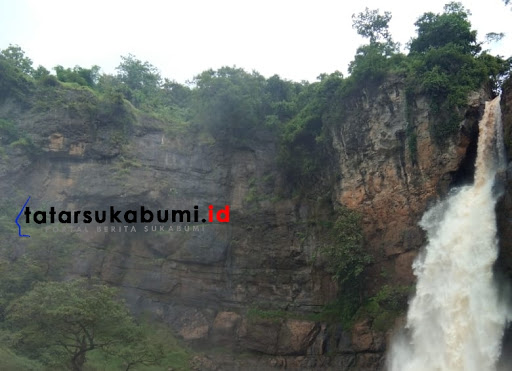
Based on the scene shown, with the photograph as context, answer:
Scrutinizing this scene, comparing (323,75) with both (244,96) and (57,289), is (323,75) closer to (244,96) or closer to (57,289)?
(244,96)

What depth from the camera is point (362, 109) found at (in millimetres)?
21672

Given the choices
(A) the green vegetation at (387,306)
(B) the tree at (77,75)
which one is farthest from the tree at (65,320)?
(B) the tree at (77,75)

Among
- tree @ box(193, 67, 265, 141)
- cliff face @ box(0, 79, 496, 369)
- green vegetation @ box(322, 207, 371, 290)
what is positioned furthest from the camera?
tree @ box(193, 67, 265, 141)

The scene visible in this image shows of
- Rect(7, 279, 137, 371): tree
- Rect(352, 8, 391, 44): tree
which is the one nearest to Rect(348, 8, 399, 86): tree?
Rect(352, 8, 391, 44): tree

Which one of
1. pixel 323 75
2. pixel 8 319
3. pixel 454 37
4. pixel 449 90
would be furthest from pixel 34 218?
pixel 454 37

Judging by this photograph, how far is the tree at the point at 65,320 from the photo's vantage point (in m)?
14.5

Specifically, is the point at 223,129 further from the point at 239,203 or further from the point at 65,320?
the point at 65,320

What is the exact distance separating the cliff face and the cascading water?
939mm

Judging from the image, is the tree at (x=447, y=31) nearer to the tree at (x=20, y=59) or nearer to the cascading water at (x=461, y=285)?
the cascading water at (x=461, y=285)

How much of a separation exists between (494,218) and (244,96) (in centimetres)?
1445

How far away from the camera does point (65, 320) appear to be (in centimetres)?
1448

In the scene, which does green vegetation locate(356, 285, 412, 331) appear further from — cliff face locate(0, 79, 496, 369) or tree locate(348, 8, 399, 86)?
tree locate(348, 8, 399, 86)

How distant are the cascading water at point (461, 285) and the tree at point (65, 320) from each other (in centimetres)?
1041

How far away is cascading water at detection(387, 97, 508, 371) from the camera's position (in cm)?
1480
